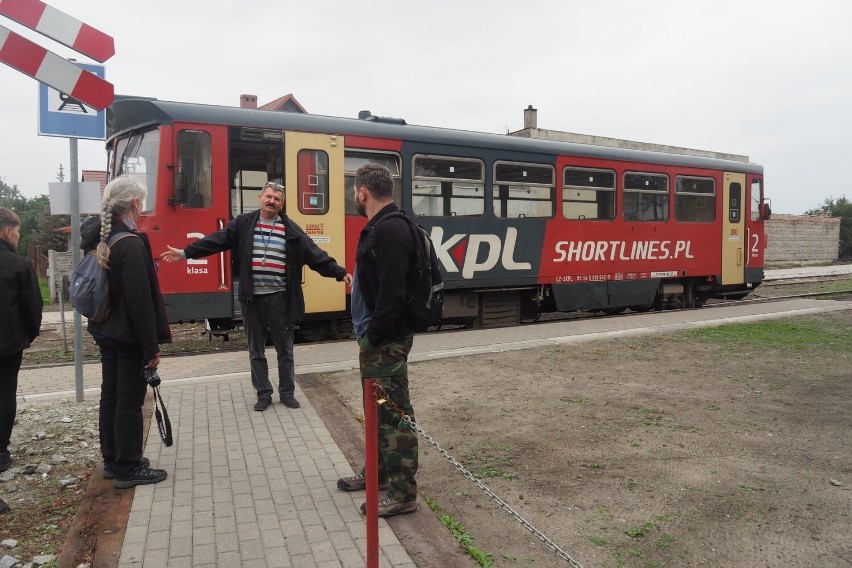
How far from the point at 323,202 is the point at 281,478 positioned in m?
5.34

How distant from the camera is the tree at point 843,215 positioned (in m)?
39.8

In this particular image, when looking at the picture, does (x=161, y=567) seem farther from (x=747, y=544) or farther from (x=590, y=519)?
(x=747, y=544)

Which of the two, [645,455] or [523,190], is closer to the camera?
[645,455]

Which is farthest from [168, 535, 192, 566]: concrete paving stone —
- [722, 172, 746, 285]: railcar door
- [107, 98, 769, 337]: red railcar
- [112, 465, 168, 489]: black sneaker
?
[722, 172, 746, 285]: railcar door

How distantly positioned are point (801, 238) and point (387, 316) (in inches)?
1475

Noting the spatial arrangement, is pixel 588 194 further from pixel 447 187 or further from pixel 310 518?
pixel 310 518

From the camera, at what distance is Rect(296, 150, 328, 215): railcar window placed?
874 cm

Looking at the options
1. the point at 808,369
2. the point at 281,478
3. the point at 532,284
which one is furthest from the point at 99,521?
the point at 532,284

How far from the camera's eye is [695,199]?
13352mm

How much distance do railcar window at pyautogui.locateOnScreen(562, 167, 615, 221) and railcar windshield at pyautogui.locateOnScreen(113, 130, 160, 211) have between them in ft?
21.2

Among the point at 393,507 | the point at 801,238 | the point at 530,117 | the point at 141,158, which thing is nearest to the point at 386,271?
the point at 393,507

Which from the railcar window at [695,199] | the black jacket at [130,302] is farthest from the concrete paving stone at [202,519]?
the railcar window at [695,199]

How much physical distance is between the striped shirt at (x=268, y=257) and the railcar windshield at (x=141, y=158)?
314cm

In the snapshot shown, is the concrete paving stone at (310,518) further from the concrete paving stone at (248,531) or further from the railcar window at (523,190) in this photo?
the railcar window at (523,190)
